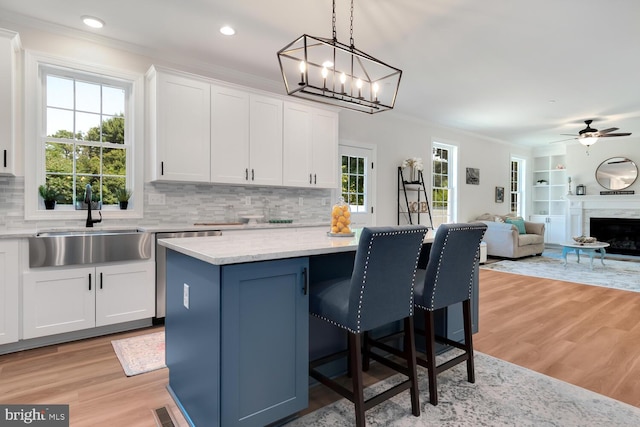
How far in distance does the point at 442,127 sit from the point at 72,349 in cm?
677

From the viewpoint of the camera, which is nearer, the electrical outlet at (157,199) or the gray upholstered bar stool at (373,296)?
the gray upholstered bar stool at (373,296)

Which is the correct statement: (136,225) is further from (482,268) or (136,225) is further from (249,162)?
(482,268)

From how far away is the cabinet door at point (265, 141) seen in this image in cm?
409

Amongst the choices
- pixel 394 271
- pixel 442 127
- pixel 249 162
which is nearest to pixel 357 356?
pixel 394 271

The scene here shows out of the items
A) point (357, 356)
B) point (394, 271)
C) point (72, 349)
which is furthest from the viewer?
point (72, 349)

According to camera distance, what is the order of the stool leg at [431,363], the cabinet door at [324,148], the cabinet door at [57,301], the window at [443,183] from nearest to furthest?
the stool leg at [431,363] → the cabinet door at [57,301] → the cabinet door at [324,148] → the window at [443,183]

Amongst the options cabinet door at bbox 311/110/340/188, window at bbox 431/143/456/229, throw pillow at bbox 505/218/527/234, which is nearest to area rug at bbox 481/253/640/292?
throw pillow at bbox 505/218/527/234

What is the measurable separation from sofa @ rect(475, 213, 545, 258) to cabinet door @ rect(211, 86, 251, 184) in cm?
536

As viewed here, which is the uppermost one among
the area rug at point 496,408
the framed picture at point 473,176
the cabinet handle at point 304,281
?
the framed picture at point 473,176

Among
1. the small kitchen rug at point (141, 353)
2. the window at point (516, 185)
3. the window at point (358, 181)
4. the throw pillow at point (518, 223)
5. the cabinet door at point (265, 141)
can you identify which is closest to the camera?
the small kitchen rug at point (141, 353)

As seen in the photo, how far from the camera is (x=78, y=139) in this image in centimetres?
346

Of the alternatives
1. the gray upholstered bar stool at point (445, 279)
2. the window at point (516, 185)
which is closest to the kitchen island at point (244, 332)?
the gray upholstered bar stool at point (445, 279)

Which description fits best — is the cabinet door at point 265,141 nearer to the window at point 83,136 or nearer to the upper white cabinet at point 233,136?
the upper white cabinet at point 233,136

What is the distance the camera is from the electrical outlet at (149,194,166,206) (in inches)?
147
